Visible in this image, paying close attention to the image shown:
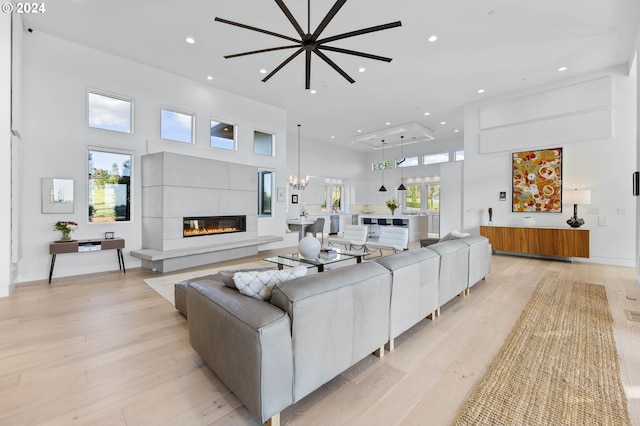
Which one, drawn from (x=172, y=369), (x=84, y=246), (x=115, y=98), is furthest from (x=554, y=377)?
(x=115, y=98)

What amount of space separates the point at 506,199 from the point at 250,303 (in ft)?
24.4

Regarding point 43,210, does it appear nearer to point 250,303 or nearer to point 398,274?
point 250,303

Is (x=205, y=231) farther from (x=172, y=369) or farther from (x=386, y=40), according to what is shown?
(x=386, y=40)

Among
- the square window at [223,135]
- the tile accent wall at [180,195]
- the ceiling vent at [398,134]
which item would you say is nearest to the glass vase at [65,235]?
the tile accent wall at [180,195]

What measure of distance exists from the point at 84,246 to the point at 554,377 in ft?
20.6

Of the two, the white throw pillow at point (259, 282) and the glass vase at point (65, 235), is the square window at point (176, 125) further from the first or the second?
the white throw pillow at point (259, 282)

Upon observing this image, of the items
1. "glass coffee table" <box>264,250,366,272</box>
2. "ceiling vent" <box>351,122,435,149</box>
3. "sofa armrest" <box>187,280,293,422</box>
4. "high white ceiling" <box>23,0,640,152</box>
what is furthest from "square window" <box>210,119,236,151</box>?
"sofa armrest" <box>187,280,293,422</box>

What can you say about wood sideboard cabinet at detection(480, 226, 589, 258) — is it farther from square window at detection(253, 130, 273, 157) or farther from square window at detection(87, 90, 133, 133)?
square window at detection(87, 90, 133, 133)

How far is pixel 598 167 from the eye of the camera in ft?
19.2

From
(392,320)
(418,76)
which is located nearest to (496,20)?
(418,76)

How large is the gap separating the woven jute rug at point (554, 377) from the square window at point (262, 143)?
6.72m

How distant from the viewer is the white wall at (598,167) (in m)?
5.55

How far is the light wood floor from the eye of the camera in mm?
1672

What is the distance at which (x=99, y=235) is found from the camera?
5148 mm
